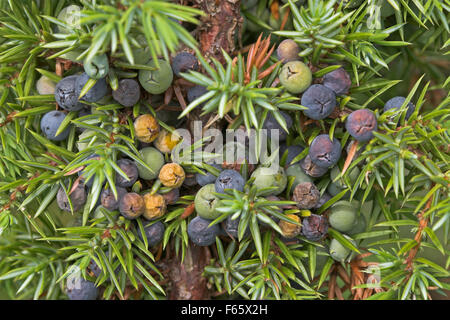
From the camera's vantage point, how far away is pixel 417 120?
59 centimetres

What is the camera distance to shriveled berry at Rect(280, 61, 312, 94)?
1.87 feet

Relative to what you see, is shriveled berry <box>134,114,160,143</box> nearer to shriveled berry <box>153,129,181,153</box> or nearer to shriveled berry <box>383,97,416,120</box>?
shriveled berry <box>153,129,181,153</box>

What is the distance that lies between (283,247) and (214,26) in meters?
0.34

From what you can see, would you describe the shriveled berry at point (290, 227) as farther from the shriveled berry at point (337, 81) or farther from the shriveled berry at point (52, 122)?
the shriveled berry at point (52, 122)

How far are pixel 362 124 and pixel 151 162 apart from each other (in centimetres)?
29

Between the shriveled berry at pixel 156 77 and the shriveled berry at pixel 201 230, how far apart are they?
0.19 m

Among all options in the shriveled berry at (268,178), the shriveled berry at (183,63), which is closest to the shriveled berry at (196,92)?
the shriveled berry at (183,63)

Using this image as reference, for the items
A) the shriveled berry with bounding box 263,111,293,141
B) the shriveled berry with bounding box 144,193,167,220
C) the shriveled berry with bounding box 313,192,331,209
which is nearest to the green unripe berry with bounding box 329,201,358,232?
the shriveled berry with bounding box 313,192,331,209

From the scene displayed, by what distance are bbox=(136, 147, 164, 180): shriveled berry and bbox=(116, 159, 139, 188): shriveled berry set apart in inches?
0.4

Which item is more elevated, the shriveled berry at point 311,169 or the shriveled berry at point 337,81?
the shriveled berry at point 337,81

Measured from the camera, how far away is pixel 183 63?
58 cm

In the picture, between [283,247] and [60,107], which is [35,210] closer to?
[60,107]

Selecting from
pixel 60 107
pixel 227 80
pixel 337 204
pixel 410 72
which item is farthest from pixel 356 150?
pixel 60 107

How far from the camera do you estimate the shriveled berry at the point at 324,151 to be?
58cm
